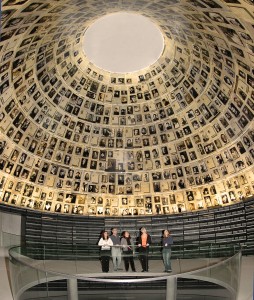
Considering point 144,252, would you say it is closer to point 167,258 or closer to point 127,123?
point 167,258

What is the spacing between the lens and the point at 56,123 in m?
24.0

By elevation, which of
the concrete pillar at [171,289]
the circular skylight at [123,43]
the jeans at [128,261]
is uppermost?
the circular skylight at [123,43]

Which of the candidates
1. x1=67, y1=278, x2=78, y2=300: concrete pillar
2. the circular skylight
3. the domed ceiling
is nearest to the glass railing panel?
x1=67, y1=278, x2=78, y2=300: concrete pillar

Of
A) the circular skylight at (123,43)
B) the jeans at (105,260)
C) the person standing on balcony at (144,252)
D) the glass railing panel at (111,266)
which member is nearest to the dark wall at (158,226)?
the circular skylight at (123,43)

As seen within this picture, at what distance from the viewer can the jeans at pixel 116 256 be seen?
13.3 metres

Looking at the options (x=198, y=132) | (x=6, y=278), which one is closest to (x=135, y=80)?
(x=198, y=132)

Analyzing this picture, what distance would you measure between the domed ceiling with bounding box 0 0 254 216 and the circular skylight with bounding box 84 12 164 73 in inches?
13.9

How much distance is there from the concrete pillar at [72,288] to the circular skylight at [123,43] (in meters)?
13.2

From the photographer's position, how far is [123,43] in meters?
23.4

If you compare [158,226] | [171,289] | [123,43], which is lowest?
[158,226]

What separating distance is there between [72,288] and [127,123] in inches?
548

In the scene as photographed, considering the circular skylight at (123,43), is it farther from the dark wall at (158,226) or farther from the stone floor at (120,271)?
the stone floor at (120,271)

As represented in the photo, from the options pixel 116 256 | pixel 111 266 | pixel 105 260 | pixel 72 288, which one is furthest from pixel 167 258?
pixel 72 288

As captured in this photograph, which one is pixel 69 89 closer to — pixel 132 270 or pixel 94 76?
pixel 94 76
